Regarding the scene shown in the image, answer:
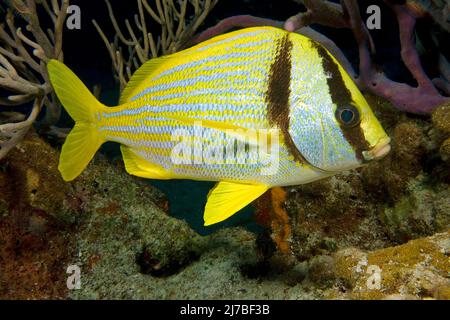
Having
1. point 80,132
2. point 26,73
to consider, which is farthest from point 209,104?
point 26,73

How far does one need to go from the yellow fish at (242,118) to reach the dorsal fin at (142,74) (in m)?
0.05

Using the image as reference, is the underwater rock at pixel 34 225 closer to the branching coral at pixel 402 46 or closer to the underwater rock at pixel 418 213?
the branching coral at pixel 402 46

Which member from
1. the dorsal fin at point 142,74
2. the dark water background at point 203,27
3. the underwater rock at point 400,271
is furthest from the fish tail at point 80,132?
the dark water background at point 203,27

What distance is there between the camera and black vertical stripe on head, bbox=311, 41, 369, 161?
5.10 ft

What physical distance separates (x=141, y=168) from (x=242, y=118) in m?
0.71

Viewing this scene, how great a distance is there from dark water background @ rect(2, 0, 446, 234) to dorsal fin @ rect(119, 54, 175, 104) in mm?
Result: 2165

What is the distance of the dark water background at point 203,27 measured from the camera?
4773 mm

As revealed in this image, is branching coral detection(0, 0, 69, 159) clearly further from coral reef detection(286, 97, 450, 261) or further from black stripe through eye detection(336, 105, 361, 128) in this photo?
black stripe through eye detection(336, 105, 361, 128)

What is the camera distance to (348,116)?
5.08ft

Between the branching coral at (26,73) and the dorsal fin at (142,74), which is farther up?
the dorsal fin at (142,74)

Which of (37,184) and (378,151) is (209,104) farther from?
(37,184)

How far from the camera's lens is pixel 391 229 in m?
2.68

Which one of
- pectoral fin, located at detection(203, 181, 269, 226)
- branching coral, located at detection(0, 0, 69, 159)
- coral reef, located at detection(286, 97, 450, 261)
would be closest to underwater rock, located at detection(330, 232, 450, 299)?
coral reef, located at detection(286, 97, 450, 261)

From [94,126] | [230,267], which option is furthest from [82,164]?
[230,267]
